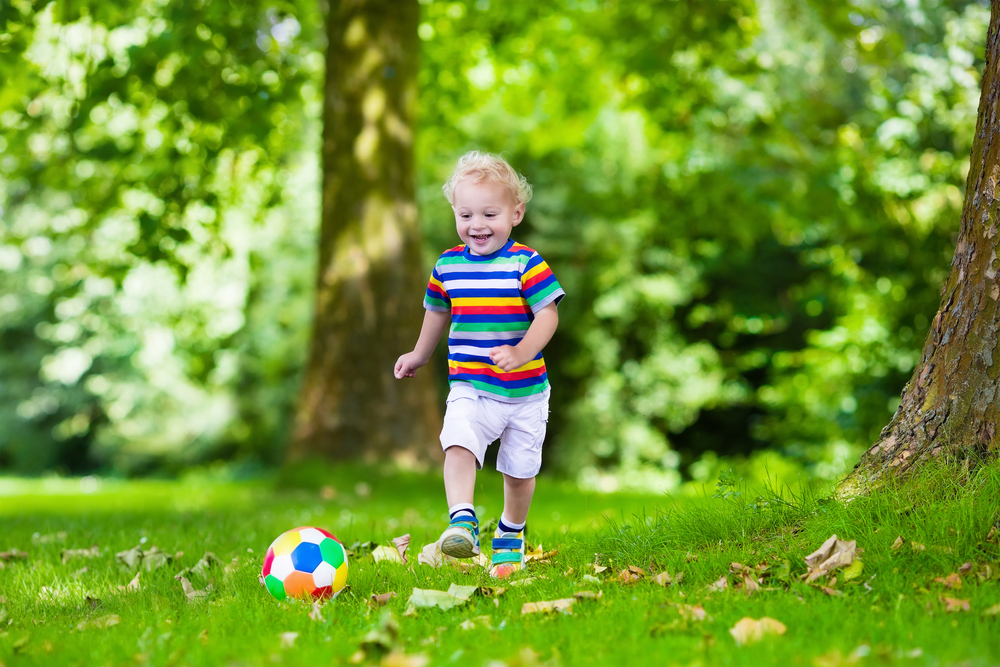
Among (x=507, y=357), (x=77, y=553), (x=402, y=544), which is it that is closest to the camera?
(x=507, y=357)

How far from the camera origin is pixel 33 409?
2278cm

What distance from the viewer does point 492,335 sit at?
344 centimetres

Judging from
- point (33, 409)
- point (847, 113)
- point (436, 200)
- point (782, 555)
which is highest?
point (847, 113)

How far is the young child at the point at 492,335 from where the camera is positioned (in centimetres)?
341

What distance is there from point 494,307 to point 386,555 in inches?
49.4

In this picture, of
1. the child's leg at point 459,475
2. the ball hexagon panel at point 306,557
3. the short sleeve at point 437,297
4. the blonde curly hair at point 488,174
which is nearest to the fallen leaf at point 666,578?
the child's leg at point 459,475

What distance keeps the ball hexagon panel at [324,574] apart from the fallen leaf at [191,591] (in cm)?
52

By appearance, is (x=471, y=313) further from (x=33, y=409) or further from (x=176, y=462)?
(x=33, y=409)

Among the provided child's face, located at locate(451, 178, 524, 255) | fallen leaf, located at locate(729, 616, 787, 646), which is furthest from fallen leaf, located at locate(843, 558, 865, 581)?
child's face, located at locate(451, 178, 524, 255)

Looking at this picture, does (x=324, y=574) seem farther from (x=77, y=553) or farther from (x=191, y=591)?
(x=77, y=553)

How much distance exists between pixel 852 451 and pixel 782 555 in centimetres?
979

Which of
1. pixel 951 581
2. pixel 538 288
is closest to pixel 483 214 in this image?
pixel 538 288

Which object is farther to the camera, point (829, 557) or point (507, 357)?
point (507, 357)

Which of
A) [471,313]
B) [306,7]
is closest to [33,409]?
[306,7]
